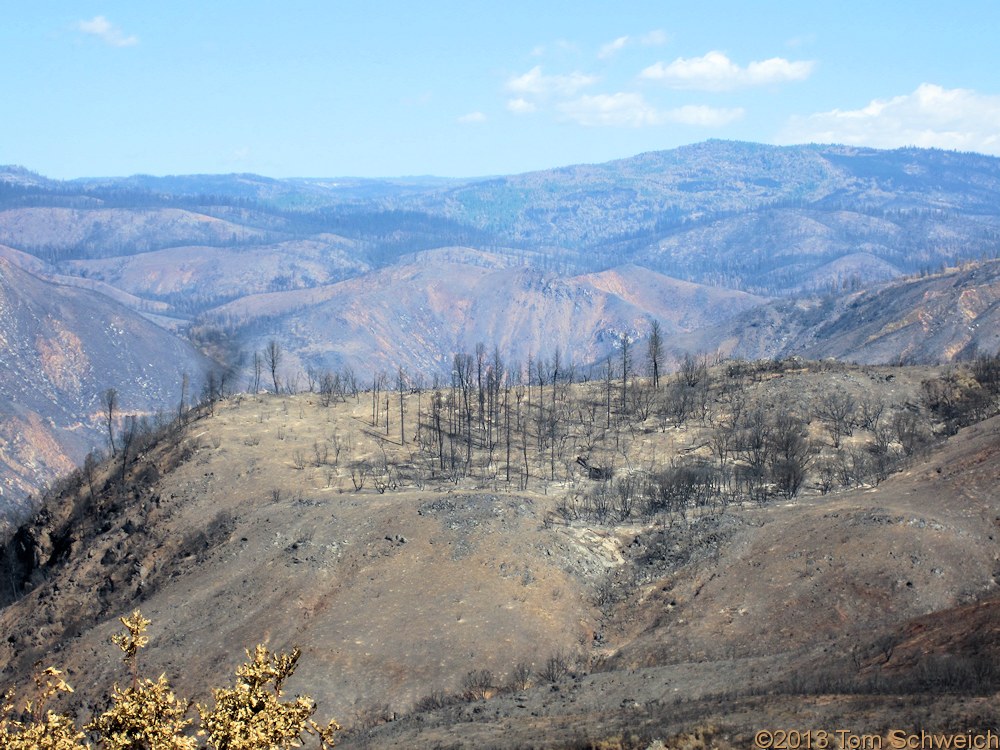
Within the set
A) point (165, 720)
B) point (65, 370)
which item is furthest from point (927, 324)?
point (165, 720)

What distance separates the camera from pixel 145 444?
85.6 m

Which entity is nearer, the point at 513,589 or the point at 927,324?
the point at 513,589

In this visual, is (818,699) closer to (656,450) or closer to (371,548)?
(371,548)

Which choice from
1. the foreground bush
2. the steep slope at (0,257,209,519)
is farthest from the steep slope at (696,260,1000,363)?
the foreground bush

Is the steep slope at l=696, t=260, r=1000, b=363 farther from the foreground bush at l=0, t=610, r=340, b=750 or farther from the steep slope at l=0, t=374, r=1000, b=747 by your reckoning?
the foreground bush at l=0, t=610, r=340, b=750

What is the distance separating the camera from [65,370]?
169 metres

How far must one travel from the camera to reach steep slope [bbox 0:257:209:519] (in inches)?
5527

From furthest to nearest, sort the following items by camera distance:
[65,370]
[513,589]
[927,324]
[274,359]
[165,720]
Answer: [65,370] → [927,324] → [274,359] → [513,589] → [165,720]

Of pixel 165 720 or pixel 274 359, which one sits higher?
pixel 165 720

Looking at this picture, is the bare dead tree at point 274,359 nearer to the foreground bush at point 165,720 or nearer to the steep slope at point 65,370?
the steep slope at point 65,370

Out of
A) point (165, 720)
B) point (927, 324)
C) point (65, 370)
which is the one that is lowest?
point (65, 370)

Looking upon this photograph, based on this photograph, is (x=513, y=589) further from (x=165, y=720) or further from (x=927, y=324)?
(x=927, y=324)

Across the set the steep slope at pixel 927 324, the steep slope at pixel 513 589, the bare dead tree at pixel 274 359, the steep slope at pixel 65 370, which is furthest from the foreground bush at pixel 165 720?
the steep slope at pixel 927 324

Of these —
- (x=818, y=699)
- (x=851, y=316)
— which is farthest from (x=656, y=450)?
(x=851, y=316)
